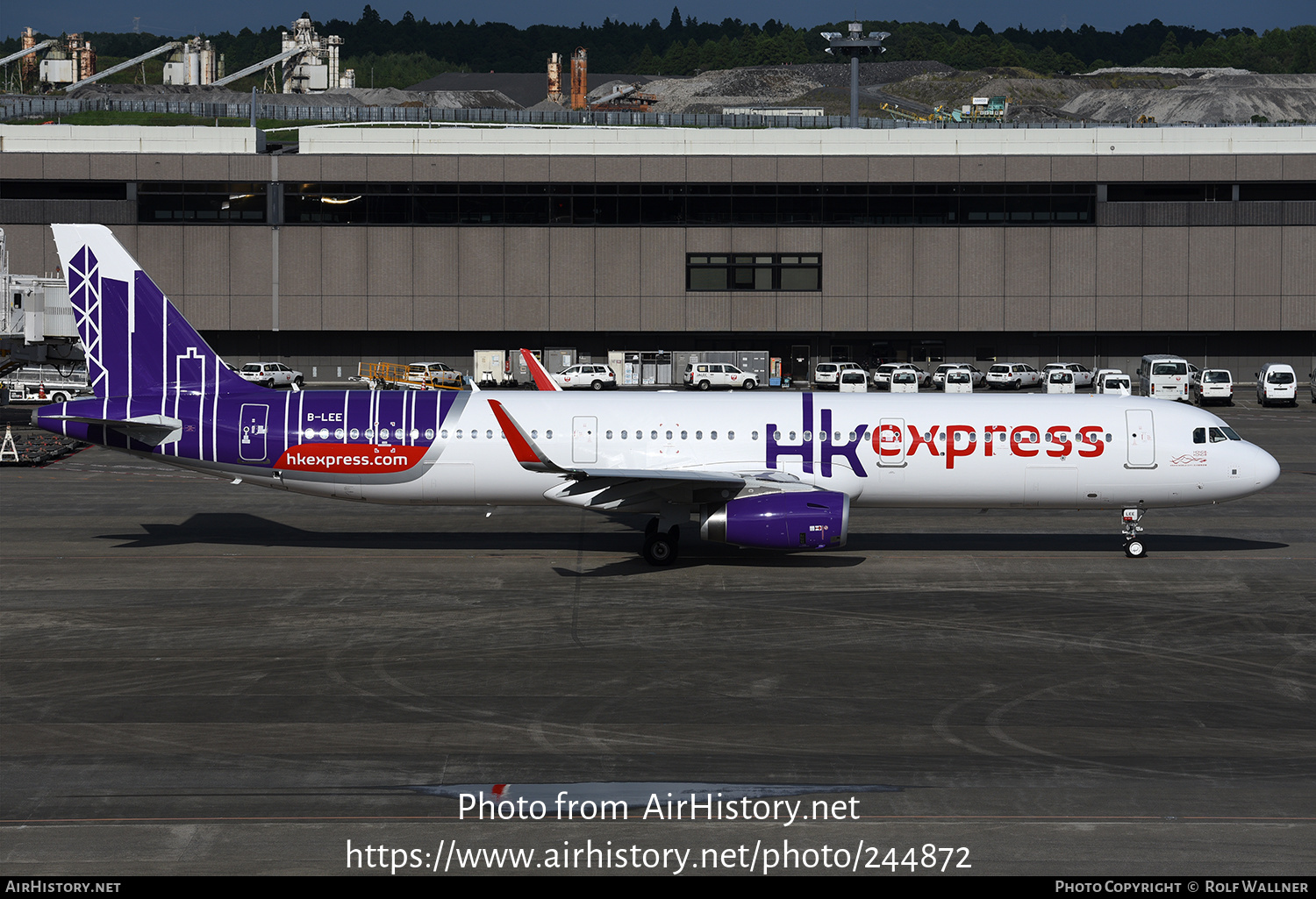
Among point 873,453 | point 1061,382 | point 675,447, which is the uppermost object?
point 1061,382

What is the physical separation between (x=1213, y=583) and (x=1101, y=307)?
69.9 meters

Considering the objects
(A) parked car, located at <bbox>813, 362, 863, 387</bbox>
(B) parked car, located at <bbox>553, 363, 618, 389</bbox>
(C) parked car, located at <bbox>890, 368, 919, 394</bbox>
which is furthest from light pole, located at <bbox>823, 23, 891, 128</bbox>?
(B) parked car, located at <bbox>553, 363, 618, 389</bbox>

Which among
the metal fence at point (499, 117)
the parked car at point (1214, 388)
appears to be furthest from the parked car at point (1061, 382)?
the metal fence at point (499, 117)

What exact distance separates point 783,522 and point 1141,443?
10.6m

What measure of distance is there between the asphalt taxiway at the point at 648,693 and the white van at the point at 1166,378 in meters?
47.0

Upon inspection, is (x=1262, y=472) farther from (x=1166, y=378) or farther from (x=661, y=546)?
(x=1166, y=378)

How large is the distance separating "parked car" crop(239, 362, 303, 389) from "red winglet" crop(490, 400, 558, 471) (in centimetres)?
6446

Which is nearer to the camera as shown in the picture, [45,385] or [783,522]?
[783,522]

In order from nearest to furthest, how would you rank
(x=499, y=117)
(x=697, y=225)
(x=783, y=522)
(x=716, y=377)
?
1. (x=783, y=522)
2. (x=716, y=377)
3. (x=697, y=225)
4. (x=499, y=117)

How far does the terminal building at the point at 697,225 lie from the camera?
94250mm

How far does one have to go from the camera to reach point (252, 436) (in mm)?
33594


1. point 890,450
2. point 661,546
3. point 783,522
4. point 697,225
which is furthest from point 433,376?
point 783,522

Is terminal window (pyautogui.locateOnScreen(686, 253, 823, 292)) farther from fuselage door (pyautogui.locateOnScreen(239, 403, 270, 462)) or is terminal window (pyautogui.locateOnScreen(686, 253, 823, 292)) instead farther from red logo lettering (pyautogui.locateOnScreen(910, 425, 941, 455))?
fuselage door (pyautogui.locateOnScreen(239, 403, 270, 462))
